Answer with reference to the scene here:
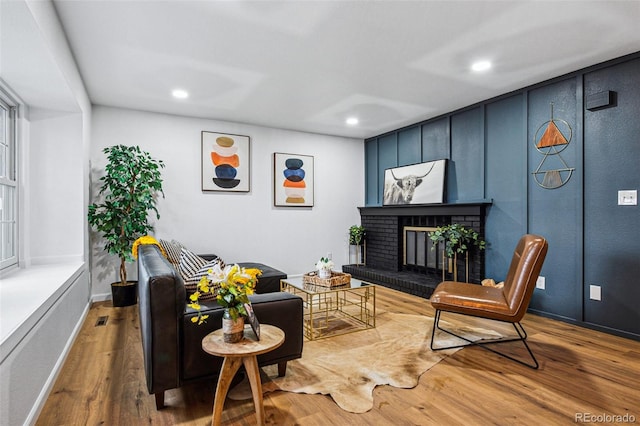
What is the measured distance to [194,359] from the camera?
6.15 feet

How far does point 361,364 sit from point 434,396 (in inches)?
22.3

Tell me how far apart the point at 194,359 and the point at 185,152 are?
3429 millimetres

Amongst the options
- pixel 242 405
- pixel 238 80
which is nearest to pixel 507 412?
pixel 242 405

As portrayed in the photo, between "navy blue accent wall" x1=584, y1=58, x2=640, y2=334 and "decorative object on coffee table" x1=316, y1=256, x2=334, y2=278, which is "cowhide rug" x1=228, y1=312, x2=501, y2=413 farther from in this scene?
"navy blue accent wall" x1=584, y1=58, x2=640, y2=334

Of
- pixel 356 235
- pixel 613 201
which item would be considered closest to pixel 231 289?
pixel 613 201

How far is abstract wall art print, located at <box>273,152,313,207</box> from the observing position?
17.5 ft

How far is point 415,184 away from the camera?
16.5ft

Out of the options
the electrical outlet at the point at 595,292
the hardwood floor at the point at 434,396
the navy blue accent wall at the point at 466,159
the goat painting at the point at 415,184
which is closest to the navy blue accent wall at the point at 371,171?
the goat painting at the point at 415,184

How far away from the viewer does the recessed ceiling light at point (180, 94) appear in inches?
148

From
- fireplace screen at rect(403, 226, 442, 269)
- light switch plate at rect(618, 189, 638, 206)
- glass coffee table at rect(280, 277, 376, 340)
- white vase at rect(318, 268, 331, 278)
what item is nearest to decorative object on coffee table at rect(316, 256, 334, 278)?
white vase at rect(318, 268, 331, 278)

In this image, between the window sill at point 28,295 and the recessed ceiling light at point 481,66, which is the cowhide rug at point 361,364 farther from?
the recessed ceiling light at point 481,66

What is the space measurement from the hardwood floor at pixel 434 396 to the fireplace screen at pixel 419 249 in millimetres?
2158

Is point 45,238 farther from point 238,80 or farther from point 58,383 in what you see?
point 238,80

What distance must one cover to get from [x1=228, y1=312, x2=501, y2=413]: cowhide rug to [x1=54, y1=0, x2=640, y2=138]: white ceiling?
2.40 m
